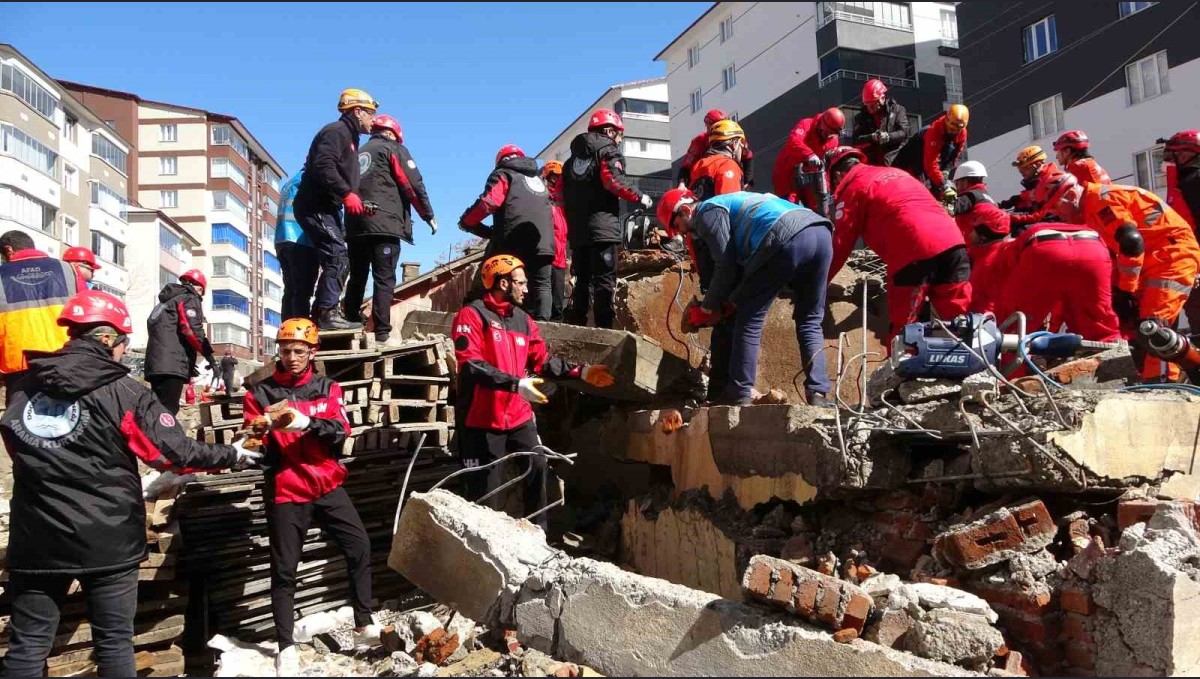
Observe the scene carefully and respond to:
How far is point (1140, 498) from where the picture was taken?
3314 millimetres

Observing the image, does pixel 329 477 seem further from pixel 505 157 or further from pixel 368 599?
pixel 505 157

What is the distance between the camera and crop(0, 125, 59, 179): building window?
28406mm

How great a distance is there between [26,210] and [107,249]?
319 inches

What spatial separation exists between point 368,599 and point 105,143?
40.5 m

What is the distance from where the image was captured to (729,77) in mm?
33812

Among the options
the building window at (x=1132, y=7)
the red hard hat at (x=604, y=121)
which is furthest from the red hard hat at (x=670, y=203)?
the building window at (x=1132, y=7)

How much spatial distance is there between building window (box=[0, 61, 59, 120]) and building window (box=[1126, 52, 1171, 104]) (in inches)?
1306

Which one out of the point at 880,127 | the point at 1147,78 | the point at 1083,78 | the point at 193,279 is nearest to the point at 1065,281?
the point at 880,127

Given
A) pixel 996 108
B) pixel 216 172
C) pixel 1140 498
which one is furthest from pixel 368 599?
pixel 216 172

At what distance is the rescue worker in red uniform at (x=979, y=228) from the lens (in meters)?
6.33

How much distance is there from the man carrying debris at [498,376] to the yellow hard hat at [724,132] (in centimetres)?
233

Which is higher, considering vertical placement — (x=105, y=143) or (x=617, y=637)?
(x=105, y=143)

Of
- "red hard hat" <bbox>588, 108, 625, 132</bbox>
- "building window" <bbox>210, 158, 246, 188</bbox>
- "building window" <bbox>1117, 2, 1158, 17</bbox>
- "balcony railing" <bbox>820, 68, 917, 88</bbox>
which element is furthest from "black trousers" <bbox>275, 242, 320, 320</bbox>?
"building window" <bbox>210, 158, 246, 188</bbox>

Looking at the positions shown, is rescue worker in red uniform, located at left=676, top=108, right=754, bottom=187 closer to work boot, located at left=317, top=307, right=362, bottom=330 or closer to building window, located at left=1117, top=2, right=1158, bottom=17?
work boot, located at left=317, top=307, right=362, bottom=330
